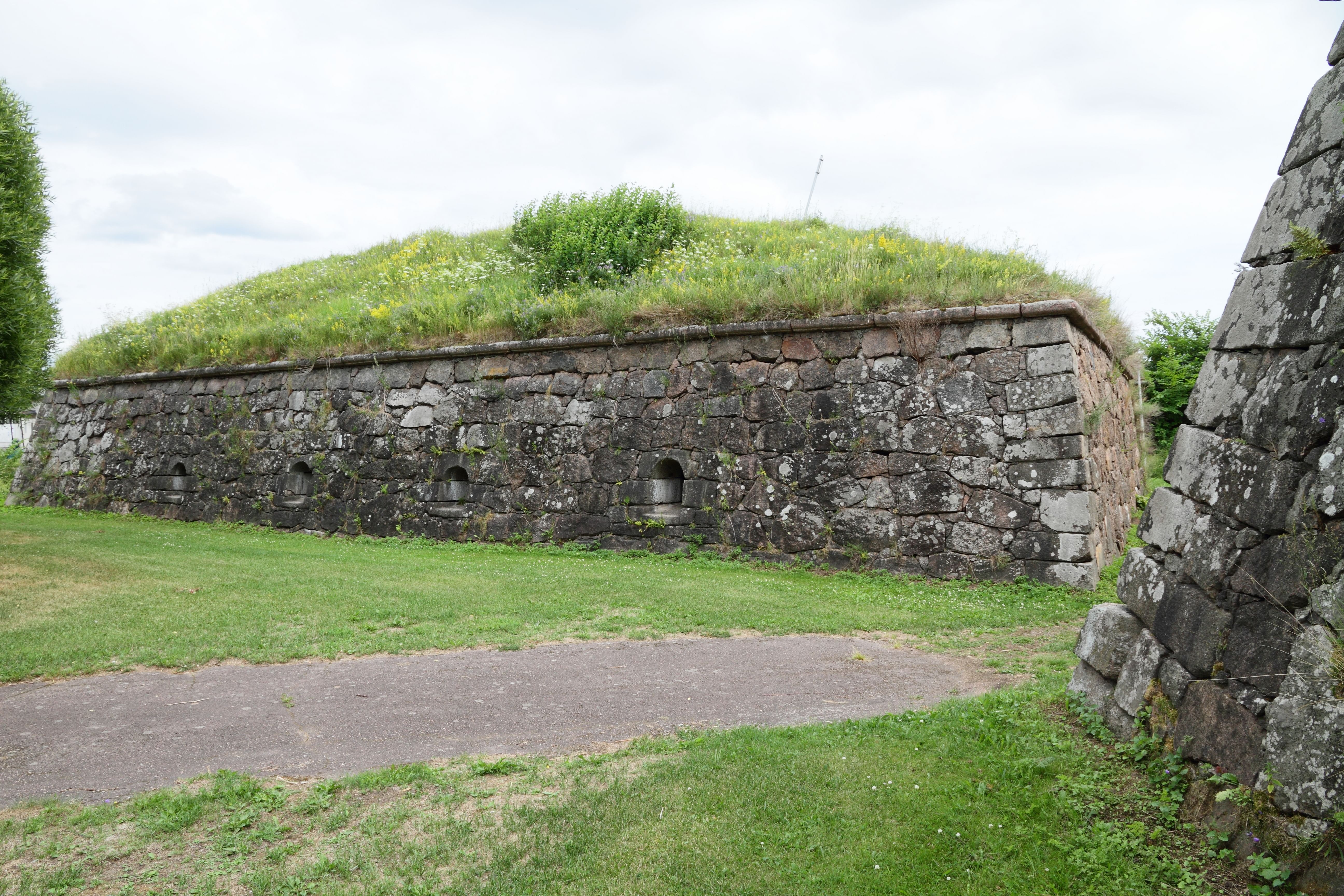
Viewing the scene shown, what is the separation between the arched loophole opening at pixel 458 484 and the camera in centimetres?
1344

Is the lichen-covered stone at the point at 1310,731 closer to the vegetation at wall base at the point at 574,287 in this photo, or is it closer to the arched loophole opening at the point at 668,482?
the vegetation at wall base at the point at 574,287

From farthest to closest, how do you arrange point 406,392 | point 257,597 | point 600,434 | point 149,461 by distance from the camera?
point 149,461 < point 406,392 < point 600,434 < point 257,597

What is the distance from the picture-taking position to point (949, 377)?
1043 cm

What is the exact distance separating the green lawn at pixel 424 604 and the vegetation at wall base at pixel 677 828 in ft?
8.25

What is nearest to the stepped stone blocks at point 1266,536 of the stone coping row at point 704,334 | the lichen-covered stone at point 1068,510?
the lichen-covered stone at point 1068,510

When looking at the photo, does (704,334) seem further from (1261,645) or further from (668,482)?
(1261,645)

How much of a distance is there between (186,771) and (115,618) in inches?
148

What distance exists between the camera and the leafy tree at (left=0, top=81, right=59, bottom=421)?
10.1m

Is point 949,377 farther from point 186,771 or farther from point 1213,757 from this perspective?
point 186,771

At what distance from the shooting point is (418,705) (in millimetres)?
5633

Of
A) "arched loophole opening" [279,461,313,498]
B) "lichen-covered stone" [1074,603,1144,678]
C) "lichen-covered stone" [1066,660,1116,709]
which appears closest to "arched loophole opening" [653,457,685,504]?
"arched loophole opening" [279,461,313,498]

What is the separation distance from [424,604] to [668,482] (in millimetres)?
4660

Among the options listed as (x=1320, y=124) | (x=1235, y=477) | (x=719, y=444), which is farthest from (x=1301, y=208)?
(x=719, y=444)

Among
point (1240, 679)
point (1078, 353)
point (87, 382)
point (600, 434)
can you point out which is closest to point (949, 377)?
point (1078, 353)
